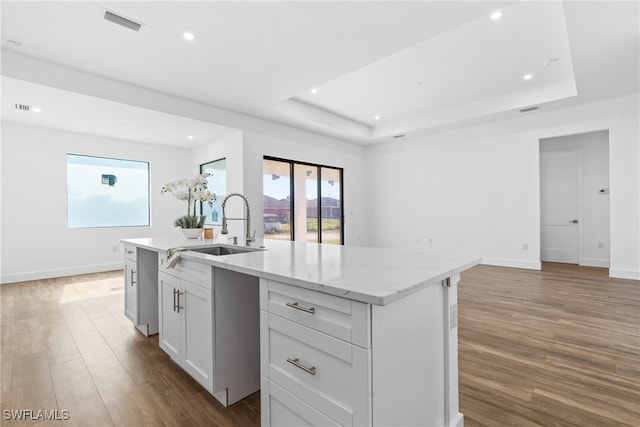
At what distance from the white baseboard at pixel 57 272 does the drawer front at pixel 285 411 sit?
5.80 meters

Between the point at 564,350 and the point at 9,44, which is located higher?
the point at 9,44

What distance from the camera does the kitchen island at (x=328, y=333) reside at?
98 cm

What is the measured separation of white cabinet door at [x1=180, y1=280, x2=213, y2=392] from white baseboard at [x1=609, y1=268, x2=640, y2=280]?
19.9 feet

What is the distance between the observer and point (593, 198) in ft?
18.8

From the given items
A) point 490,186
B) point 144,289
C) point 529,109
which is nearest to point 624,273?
point 490,186

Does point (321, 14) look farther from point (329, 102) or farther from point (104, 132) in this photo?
point (104, 132)

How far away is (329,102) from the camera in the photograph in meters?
5.63

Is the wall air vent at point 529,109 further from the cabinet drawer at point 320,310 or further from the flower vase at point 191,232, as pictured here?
the cabinet drawer at point 320,310

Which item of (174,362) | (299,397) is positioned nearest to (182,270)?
(174,362)

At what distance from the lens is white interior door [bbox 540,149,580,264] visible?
5949 mm

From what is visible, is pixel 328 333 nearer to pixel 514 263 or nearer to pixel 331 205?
pixel 514 263

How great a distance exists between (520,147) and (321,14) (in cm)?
477

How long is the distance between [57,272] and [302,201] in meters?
4.60

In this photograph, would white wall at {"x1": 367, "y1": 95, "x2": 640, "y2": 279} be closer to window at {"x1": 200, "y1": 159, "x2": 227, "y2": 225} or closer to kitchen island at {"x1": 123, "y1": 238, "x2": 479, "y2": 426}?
window at {"x1": 200, "y1": 159, "x2": 227, "y2": 225}
